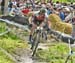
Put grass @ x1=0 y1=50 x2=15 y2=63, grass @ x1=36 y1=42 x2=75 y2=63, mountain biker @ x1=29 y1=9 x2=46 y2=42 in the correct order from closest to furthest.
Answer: grass @ x1=0 y1=50 x2=15 y2=63 → grass @ x1=36 y1=42 x2=75 y2=63 → mountain biker @ x1=29 y1=9 x2=46 y2=42

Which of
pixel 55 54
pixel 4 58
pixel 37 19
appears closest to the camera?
pixel 4 58

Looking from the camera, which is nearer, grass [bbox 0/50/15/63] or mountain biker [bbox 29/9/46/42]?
grass [bbox 0/50/15/63]

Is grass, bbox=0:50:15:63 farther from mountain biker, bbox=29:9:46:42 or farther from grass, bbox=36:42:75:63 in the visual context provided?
mountain biker, bbox=29:9:46:42

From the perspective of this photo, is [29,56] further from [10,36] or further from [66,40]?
[10,36]

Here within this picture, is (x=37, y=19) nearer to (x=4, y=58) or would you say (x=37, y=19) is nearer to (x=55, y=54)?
(x=55, y=54)

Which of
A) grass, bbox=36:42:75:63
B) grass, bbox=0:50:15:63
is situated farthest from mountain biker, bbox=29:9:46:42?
grass, bbox=0:50:15:63

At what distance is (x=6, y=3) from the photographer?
60.2 ft

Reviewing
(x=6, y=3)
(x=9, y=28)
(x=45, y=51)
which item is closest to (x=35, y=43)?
(x=45, y=51)

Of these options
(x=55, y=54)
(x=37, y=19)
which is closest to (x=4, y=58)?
(x=55, y=54)

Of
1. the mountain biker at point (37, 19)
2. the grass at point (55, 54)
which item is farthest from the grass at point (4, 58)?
the mountain biker at point (37, 19)

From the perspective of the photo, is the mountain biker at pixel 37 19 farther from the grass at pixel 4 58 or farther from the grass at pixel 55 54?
the grass at pixel 4 58

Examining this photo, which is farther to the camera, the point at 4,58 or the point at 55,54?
the point at 55,54

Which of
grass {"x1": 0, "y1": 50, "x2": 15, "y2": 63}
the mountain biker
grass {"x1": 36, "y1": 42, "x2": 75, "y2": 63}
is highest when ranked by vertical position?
the mountain biker

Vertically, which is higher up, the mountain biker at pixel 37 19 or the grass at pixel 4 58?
the mountain biker at pixel 37 19
